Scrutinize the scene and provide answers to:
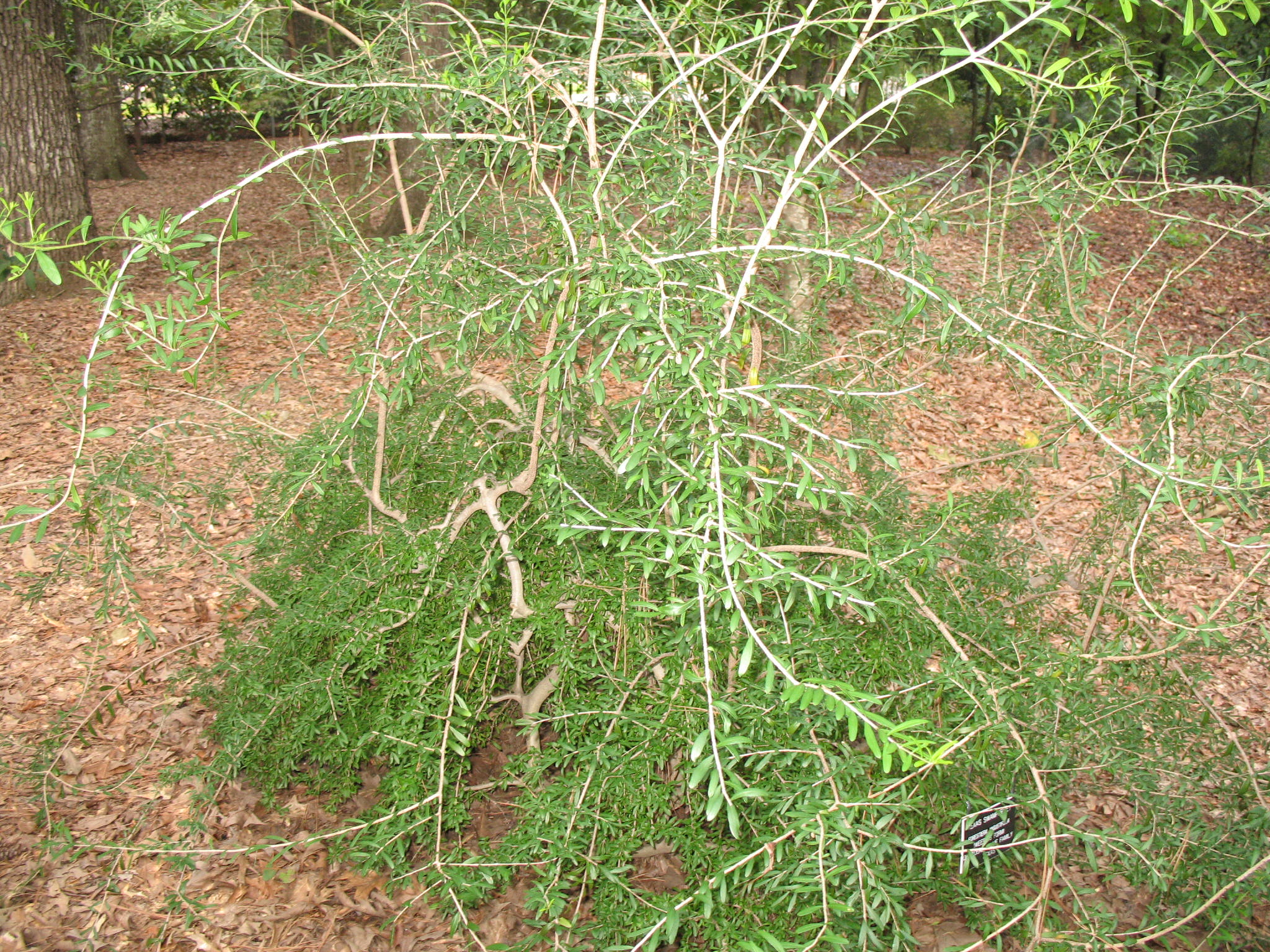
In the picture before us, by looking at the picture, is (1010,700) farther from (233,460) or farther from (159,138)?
(159,138)

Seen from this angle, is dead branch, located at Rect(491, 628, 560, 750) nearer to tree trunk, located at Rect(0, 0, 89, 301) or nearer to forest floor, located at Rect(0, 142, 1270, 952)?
forest floor, located at Rect(0, 142, 1270, 952)

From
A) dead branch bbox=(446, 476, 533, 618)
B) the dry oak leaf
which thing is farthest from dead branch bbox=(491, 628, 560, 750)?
the dry oak leaf

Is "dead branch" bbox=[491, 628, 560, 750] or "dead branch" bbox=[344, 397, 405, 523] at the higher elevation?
"dead branch" bbox=[344, 397, 405, 523]

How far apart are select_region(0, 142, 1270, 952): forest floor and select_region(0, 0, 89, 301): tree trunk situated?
2.49 feet

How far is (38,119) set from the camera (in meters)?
6.16

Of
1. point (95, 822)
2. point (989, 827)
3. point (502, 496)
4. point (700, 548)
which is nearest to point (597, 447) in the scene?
point (502, 496)

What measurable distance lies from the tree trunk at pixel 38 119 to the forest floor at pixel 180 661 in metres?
0.76

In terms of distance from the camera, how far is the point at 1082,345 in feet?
8.90

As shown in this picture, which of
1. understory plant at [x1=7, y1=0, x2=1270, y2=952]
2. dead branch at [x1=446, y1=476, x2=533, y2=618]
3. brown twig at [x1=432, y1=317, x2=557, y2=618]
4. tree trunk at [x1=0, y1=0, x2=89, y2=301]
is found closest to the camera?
understory plant at [x1=7, y1=0, x2=1270, y2=952]

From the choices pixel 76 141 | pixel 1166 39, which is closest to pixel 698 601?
pixel 76 141

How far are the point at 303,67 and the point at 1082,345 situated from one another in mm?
2363

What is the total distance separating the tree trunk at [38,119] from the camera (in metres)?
6.01

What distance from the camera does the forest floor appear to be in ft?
8.75

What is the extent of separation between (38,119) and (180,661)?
4537 millimetres
